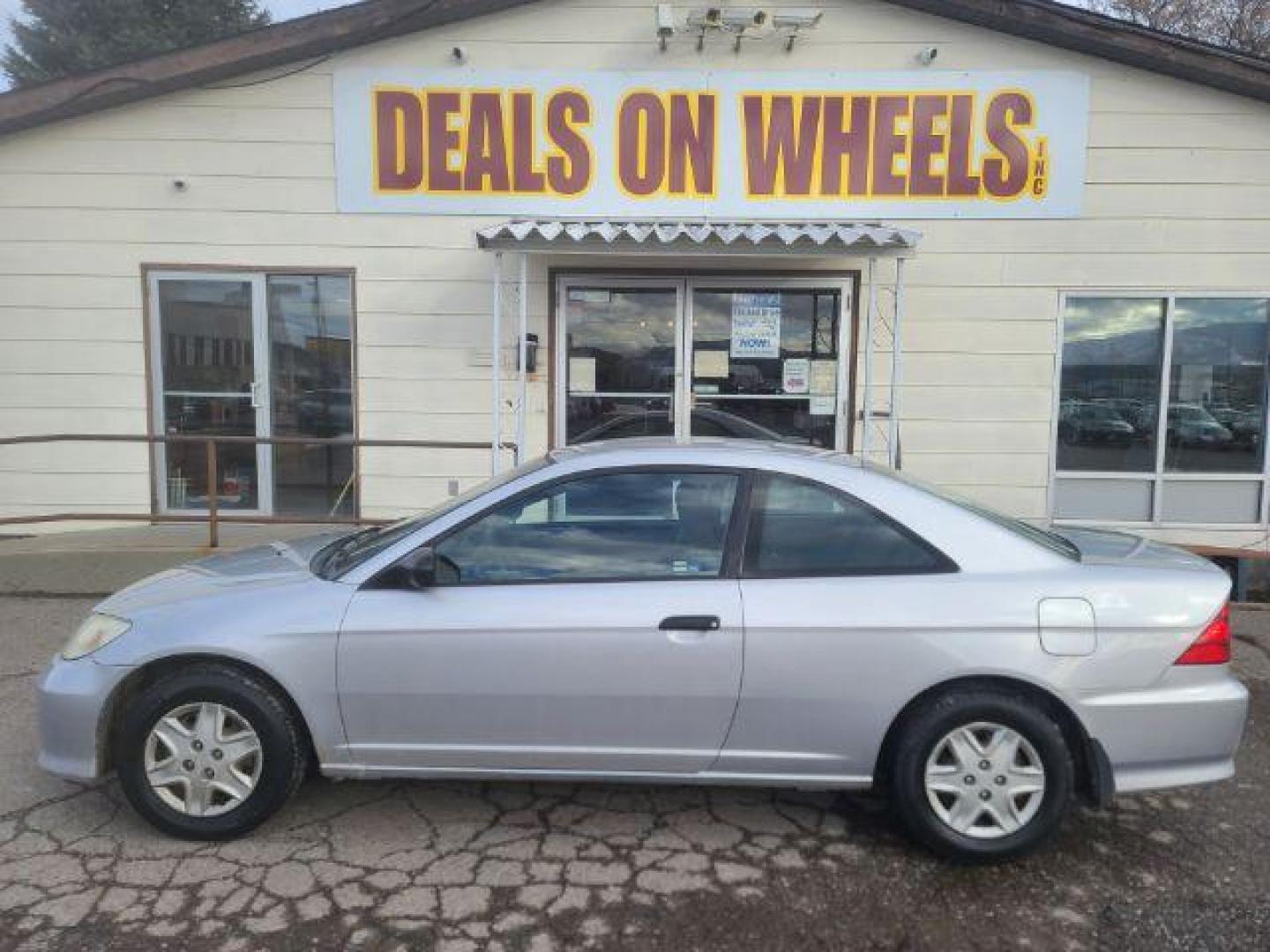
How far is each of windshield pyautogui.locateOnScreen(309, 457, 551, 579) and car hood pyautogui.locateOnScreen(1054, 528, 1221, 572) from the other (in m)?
2.14

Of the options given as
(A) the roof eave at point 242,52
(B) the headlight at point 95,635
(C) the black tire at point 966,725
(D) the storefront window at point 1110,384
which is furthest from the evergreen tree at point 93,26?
(C) the black tire at point 966,725

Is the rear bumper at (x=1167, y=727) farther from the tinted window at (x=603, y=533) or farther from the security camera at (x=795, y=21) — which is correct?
the security camera at (x=795, y=21)

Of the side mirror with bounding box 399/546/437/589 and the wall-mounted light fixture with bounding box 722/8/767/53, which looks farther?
the wall-mounted light fixture with bounding box 722/8/767/53

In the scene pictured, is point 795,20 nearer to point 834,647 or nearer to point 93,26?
point 834,647

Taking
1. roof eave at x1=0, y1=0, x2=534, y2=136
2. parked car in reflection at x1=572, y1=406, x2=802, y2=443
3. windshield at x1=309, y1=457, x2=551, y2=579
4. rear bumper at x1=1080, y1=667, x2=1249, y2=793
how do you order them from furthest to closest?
parked car in reflection at x1=572, y1=406, x2=802, y2=443
roof eave at x1=0, y1=0, x2=534, y2=136
windshield at x1=309, y1=457, x2=551, y2=579
rear bumper at x1=1080, y1=667, x2=1249, y2=793

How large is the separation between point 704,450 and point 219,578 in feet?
6.41

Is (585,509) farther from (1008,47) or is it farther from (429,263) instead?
(1008,47)

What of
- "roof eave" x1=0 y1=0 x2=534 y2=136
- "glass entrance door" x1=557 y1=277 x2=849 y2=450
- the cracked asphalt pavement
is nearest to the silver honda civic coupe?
the cracked asphalt pavement

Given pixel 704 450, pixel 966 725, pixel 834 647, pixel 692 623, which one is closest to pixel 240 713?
pixel 692 623

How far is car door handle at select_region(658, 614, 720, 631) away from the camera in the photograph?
10.8ft

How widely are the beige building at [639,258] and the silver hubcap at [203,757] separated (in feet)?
14.3

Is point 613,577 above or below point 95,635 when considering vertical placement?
above

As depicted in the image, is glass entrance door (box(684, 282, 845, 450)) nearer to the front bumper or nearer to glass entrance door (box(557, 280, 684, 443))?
glass entrance door (box(557, 280, 684, 443))

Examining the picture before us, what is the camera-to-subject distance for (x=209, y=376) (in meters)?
8.10
